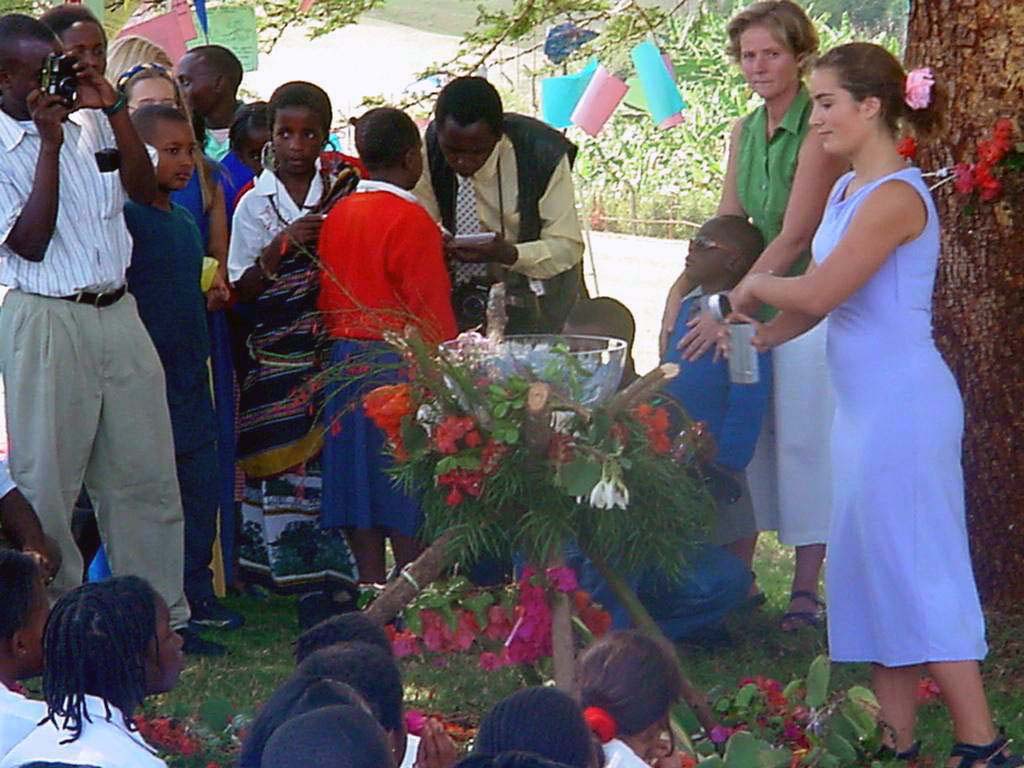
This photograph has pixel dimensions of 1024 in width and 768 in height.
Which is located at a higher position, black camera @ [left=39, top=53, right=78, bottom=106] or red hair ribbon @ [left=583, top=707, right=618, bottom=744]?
black camera @ [left=39, top=53, right=78, bottom=106]

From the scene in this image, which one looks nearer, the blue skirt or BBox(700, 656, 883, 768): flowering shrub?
BBox(700, 656, 883, 768): flowering shrub

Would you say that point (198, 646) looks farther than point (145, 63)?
No

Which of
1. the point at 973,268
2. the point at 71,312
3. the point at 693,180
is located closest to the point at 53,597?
the point at 71,312

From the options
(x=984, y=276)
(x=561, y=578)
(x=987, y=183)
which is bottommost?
(x=561, y=578)

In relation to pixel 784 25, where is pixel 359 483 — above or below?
below

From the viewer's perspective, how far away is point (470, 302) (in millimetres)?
5824

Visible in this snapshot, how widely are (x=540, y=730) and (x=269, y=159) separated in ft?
11.3

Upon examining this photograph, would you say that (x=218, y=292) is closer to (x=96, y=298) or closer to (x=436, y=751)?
(x=96, y=298)

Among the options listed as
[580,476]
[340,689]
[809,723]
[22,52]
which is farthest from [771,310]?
[340,689]

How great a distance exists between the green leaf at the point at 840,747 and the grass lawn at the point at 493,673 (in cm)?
72

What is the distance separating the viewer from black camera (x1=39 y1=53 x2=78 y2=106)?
4645 millimetres

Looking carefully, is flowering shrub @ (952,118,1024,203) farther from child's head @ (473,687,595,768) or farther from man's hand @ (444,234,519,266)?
child's head @ (473,687,595,768)

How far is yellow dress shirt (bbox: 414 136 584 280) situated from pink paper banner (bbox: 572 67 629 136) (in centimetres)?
159

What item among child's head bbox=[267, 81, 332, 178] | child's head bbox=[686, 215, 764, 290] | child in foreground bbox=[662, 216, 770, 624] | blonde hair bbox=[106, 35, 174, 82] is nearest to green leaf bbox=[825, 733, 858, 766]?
child in foreground bbox=[662, 216, 770, 624]
